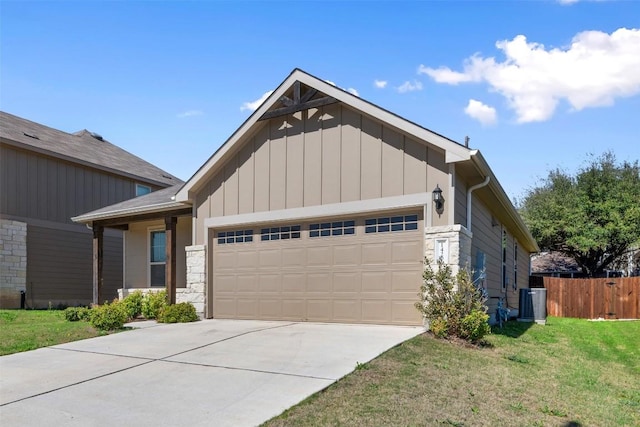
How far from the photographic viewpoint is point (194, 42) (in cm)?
1180

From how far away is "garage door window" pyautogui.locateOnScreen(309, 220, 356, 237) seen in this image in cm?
1046

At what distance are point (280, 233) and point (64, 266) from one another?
1147 centimetres

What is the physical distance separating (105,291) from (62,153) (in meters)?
5.81

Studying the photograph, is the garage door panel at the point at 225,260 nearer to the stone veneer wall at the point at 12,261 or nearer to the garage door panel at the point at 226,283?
the garage door panel at the point at 226,283

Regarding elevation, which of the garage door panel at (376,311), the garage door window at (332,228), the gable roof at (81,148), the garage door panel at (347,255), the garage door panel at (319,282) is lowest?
the garage door panel at (376,311)

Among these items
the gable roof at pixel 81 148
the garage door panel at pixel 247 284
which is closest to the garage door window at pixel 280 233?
the garage door panel at pixel 247 284

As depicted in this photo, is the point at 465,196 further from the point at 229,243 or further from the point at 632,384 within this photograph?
the point at 229,243

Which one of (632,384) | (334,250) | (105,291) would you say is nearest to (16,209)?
(105,291)

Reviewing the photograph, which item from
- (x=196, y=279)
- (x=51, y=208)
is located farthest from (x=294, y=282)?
(x=51, y=208)

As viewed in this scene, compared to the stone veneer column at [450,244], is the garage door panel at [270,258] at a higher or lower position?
lower

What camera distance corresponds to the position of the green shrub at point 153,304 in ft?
42.2

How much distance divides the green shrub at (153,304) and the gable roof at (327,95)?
269cm

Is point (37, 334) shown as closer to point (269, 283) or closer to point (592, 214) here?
point (269, 283)

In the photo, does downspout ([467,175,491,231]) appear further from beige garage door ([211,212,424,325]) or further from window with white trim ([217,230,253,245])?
window with white trim ([217,230,253,245])
